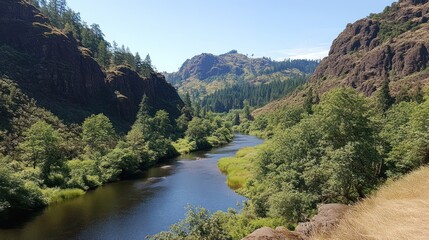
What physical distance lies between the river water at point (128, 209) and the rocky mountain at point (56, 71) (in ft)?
180

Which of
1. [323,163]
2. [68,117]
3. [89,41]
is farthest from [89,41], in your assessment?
[323,163]

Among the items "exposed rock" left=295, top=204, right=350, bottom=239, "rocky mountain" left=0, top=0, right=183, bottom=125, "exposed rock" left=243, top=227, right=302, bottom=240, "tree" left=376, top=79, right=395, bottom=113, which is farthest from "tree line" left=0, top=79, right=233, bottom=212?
"tree" left=376, top=79, right=395, bottom=113

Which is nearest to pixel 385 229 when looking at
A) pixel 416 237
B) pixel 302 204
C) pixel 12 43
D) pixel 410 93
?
pixel 416 237

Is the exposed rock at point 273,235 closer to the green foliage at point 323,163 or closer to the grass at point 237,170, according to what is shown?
the green foliage at point 323,163

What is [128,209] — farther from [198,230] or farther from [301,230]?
[301,230]

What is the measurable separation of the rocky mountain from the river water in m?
55.0

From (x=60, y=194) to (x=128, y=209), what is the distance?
664 inches

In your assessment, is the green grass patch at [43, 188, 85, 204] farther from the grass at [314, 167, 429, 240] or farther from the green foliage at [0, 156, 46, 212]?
the grass at [314, 167, 429, 240]

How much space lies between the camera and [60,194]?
6769 cm

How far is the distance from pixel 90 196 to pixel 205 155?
55.1 meters

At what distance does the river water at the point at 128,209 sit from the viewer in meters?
49.1

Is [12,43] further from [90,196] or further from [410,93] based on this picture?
[410,93]

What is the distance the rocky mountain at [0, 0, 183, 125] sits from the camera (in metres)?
122

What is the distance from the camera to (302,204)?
131ft
